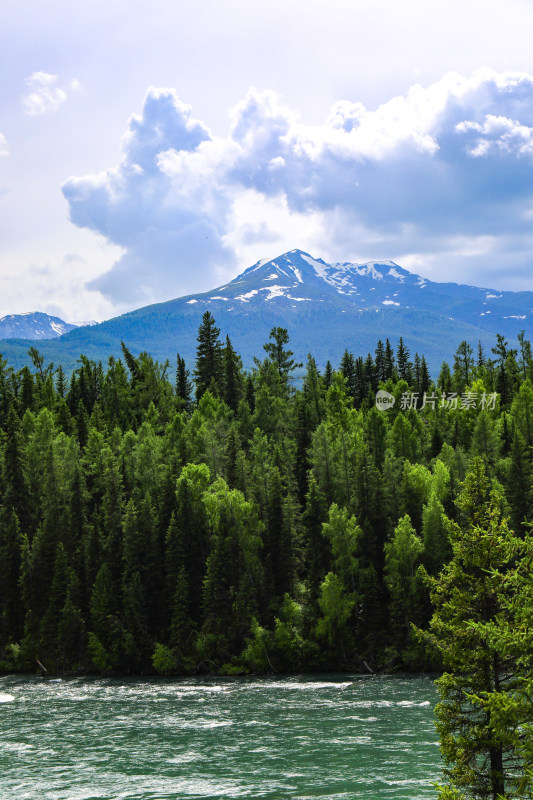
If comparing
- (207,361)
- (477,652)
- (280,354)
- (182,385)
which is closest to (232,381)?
(207,361)

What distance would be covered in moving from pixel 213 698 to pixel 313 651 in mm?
14589

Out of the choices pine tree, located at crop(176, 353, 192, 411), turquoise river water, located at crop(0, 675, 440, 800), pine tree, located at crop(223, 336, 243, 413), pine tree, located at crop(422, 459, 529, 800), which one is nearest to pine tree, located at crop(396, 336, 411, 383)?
pine tree, located at crop(223, 336, 243, 413)

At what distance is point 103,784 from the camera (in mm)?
44281

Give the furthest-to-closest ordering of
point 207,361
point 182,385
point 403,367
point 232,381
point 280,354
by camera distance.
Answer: point 403,367
point 280,354
point 182,385
point 207,361
point 232,381

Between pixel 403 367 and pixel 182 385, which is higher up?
pixel 403 367

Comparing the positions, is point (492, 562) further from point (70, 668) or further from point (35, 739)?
point (70, 668)

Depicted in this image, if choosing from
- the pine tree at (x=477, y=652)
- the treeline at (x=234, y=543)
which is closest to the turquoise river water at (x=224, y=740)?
the treeline at (x=234, y=543)

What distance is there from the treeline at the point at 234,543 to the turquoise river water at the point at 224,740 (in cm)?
687

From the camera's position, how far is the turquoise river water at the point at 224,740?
4314cm

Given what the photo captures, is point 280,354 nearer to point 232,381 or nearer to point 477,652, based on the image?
point 232,381

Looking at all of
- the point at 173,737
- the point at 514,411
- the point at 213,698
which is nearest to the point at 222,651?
the point at 213,698

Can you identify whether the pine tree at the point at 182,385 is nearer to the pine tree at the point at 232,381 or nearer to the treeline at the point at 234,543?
the pine tree at the point at 232,381

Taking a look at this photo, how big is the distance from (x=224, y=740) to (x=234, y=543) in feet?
111

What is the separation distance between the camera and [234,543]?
86.0 meters
